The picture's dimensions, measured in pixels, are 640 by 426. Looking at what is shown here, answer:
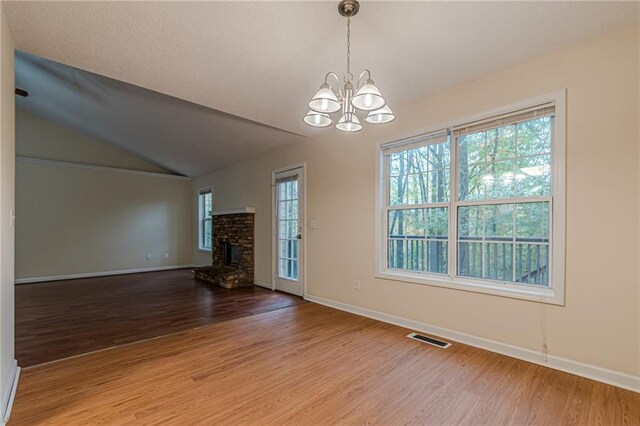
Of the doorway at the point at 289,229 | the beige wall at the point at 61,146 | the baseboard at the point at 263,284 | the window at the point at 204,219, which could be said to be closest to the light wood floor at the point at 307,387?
the doorway at the point at 289,229

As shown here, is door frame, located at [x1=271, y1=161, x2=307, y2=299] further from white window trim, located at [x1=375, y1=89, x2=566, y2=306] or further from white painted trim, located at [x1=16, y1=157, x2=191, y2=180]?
white painted trim, located at [x1=16, y1=157, x2=191, y2=180]

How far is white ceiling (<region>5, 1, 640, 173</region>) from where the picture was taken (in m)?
1.99

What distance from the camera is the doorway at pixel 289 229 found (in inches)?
189

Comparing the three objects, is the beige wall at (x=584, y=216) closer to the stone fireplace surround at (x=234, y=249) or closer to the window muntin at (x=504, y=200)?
the window muntin at (x=504, y=200)

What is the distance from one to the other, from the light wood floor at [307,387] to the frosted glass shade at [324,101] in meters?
1.87

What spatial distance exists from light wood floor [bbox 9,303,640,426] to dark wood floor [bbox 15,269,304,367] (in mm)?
427

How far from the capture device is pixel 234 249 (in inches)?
262

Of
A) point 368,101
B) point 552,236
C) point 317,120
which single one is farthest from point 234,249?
point 552,236

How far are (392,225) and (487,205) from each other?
3.52 feet

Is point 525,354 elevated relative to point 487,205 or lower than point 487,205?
lower

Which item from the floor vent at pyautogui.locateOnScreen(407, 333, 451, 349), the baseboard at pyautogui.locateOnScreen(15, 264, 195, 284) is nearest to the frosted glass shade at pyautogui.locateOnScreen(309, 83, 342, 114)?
the floor vent at pyautogui.locateOnScreen(407, 333, 451, 349)

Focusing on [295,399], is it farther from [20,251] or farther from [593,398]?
[20,251]

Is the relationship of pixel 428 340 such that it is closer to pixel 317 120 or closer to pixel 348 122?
pixel 348 122

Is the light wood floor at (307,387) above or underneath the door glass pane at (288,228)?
underneath
